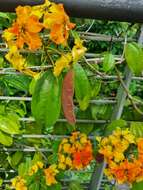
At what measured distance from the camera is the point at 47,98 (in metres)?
0.92

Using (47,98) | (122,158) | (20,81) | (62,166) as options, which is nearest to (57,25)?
(47,98)

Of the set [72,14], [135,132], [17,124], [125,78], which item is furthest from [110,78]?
[72,14]

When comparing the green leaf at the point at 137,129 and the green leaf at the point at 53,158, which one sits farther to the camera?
the green leaf at the point at 53,158

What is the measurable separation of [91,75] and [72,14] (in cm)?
92

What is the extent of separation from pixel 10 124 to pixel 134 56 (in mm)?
563

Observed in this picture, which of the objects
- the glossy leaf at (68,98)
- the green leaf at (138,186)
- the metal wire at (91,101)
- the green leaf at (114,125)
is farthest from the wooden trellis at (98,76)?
the green leaf at (138,186)

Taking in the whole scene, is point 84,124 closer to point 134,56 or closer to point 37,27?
point 134,56

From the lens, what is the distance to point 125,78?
1595mm

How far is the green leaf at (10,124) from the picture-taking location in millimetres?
1547

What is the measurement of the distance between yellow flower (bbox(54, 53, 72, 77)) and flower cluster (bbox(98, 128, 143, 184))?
0.63m

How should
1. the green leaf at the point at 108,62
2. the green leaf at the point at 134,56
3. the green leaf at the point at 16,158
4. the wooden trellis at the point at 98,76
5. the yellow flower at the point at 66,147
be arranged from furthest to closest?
1. the green leaf at the point at 16,158
2. the yellow flower at the point at 66,147
3. the green leaf at the point at 108,62
4. the green leaf at the point at 134,56
5. the wooden trellis at the point at 98,76

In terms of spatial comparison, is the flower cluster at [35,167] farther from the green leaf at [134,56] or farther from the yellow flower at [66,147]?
the green leaf at [134,56]

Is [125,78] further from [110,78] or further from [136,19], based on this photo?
[136,19]

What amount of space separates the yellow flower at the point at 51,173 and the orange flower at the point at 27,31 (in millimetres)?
987
